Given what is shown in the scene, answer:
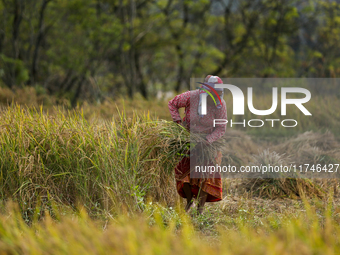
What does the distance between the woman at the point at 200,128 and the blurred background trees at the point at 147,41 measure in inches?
401

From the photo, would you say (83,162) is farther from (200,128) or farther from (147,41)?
(147,41)

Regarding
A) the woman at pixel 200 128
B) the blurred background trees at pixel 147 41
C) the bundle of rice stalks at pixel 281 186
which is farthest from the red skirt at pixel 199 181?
the blurred background trees at pixel 147 41

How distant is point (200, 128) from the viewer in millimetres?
4434

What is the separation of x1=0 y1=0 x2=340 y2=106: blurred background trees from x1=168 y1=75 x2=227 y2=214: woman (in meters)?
10.2

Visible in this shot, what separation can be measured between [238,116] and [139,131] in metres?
5.47

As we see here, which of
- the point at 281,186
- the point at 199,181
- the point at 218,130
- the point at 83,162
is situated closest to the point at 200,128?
the point at 218,130

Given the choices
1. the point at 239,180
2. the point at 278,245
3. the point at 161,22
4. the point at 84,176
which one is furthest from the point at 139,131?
the point at 161,22

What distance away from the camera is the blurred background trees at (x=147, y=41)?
1514 cm

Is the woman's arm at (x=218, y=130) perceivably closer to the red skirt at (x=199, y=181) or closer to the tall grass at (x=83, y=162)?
the red skirt at (x=199, y=181)

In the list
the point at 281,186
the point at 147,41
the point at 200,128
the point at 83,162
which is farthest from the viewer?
the point at 147,41

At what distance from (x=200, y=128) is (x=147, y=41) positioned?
569 inches

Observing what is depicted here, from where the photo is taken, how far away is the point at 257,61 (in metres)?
22.7

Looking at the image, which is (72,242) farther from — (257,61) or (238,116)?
(257,61)

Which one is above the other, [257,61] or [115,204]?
[257,61]
